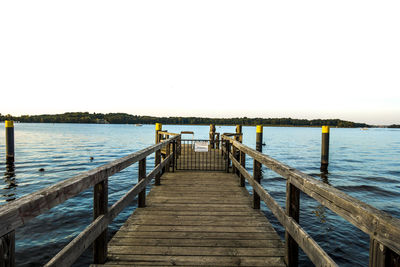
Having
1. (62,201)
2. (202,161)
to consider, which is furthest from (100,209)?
(202,161)

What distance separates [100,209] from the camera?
2840 millimetres

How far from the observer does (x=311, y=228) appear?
23.8 ft

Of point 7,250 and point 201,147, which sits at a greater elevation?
point 7,250

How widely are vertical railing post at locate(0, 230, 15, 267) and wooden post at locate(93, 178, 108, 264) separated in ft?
4.29

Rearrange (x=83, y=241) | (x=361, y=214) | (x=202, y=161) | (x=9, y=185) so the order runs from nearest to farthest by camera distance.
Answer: (x=361, y=214), (x=83, y=241), (x=9, y=185), (x=202, y=161)

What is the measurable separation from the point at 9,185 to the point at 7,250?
522 inches

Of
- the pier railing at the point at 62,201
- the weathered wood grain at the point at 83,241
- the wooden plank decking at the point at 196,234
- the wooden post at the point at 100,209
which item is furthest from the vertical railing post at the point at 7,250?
the wooden plank decking at the point at 196,234

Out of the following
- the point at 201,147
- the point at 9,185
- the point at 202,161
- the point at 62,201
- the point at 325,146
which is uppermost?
the point at 62,201

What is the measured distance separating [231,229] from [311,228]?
4.45 m

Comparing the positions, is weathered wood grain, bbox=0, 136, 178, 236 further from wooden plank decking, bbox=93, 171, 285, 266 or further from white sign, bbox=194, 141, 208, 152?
white sign, bbox=194, 141, 208, 152

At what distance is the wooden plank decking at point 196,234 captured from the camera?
315 centimetres

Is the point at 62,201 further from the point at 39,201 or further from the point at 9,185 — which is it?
the point at 9,185

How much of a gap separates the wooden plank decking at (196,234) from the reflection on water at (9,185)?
7.72 m

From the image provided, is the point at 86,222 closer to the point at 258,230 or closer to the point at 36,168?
the point at 258,230
